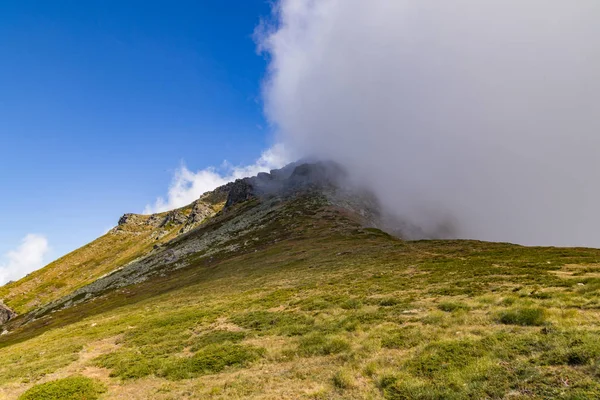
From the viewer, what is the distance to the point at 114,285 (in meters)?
102

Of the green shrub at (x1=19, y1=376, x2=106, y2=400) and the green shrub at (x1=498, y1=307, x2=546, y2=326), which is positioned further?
the green shrub at (x1=19, y1=376, x2=106, y2=400)

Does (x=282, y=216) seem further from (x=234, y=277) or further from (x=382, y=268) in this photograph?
(x=382, y=268)

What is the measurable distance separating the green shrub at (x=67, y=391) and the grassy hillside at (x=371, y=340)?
0.13m

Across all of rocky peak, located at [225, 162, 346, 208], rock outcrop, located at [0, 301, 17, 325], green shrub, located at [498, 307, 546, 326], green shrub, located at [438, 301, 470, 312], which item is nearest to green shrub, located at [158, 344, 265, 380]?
green shrub, located at [438, 301, 470, 312]

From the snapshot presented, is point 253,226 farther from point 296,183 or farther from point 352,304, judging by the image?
point 352,304

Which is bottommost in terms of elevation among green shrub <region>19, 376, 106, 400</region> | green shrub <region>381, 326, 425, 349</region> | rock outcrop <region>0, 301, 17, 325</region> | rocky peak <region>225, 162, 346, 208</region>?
rock outcrop <region>0, 301, 17, 325</region>

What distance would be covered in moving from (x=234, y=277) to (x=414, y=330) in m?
43.9

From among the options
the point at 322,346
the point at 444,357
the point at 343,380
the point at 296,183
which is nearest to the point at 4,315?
the point at 296,183

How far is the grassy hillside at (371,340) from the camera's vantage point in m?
12.7

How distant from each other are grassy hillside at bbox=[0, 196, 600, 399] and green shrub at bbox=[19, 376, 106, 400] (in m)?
0.13

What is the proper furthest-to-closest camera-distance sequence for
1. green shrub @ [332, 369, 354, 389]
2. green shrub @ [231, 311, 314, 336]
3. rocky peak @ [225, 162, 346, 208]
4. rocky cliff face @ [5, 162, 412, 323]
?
rocky peak @ [225, 162, 346, 208]
rocky cliff face @ [5, 162, 412, 323]
green shrub @ [231, 311, 314, 336]
green shrub @ [332, 369, 354, 389]

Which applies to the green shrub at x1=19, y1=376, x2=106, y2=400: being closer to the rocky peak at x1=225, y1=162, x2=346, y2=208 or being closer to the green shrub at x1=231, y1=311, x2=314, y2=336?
the green shrub at x1=231, y1=311, x2=314, y2=336

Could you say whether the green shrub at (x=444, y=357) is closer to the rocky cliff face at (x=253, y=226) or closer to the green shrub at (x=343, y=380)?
the green shrub at (x=343, y=380)

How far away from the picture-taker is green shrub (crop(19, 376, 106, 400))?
17.2m
